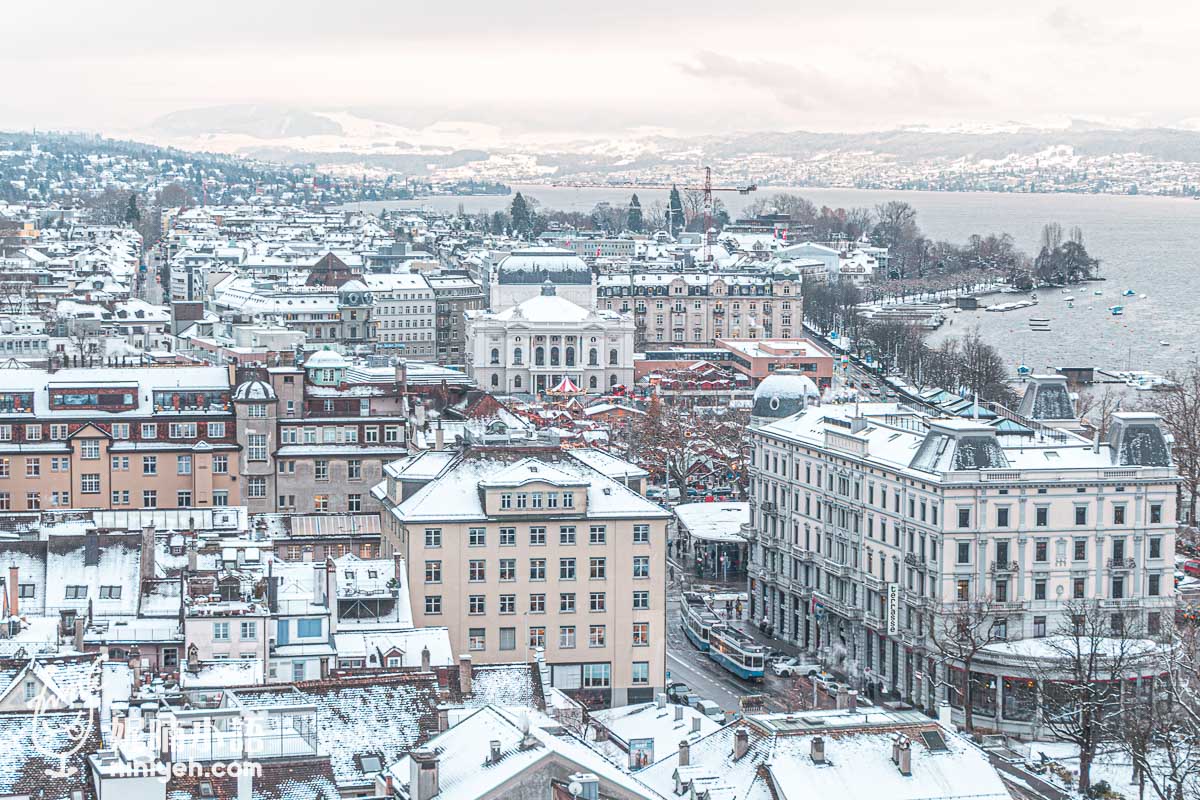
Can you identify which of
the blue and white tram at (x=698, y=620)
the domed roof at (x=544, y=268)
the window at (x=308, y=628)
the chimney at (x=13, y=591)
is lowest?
the blue and white tram at (x=698, y=620)

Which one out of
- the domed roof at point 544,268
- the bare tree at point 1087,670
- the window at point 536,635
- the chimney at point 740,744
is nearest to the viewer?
the chimney at point 740,744

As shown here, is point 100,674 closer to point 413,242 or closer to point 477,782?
point 477,782

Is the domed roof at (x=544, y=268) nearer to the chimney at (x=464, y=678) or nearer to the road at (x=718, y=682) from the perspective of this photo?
the road at (x=718, y=682)

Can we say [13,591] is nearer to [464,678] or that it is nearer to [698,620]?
[464,678]

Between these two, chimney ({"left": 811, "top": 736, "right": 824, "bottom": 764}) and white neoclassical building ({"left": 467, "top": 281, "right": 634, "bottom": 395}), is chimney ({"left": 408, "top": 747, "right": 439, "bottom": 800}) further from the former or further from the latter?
white neoclassical building ({"left": 467, "top": 281, "right": 634, "bottom": 395})

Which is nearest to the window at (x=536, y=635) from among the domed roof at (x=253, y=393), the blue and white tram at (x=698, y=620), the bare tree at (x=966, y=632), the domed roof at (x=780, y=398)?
the bare tree at (x=966, y=632)

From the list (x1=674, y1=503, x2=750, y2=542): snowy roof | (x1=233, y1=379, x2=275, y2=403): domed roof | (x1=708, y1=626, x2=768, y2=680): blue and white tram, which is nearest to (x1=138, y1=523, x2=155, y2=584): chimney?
(x1=233, y1=379, x2=275, y2=403): domed roof
